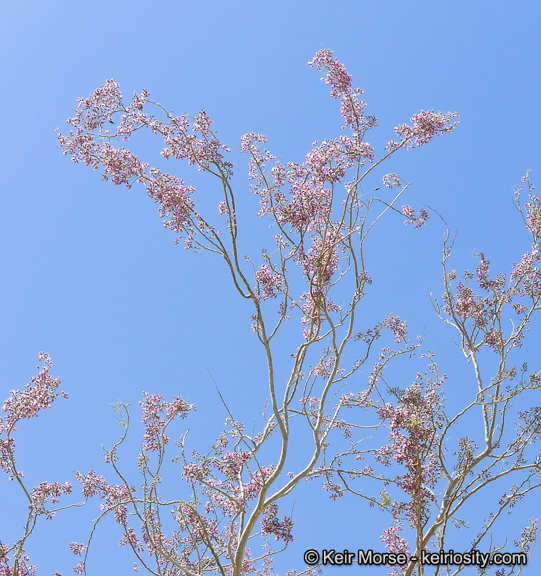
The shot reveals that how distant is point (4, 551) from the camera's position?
6.57 metres

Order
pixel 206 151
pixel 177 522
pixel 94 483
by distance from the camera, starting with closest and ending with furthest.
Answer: pixel 206 151
pixel 94 483
pixel 177 522

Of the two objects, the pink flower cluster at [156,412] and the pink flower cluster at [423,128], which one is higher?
the pink flower cluster at [423,128]

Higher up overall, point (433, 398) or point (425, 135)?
point (425, 135)

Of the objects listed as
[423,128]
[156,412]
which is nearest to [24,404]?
[156,412]

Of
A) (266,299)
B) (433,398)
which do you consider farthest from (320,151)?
(433,398)

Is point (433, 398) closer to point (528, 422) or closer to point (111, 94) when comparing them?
point (528, 422)

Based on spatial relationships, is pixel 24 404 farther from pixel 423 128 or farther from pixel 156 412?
pixel 423 128

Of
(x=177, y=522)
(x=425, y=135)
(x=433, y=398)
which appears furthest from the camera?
(x=177, y=522)

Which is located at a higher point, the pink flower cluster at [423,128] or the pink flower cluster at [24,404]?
the pink flower cluster at [423,128]

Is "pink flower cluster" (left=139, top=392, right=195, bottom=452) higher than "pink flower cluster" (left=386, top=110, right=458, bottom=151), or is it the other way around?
"pink flower cluster" (left=386, top=110, right=458, bottom=151)

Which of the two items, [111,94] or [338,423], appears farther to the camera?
→ [338,423]

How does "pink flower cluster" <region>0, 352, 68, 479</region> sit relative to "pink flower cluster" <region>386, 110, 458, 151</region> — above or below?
below

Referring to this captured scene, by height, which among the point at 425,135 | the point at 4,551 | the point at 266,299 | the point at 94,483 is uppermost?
the point at 425,135

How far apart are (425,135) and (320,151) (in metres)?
1.19
